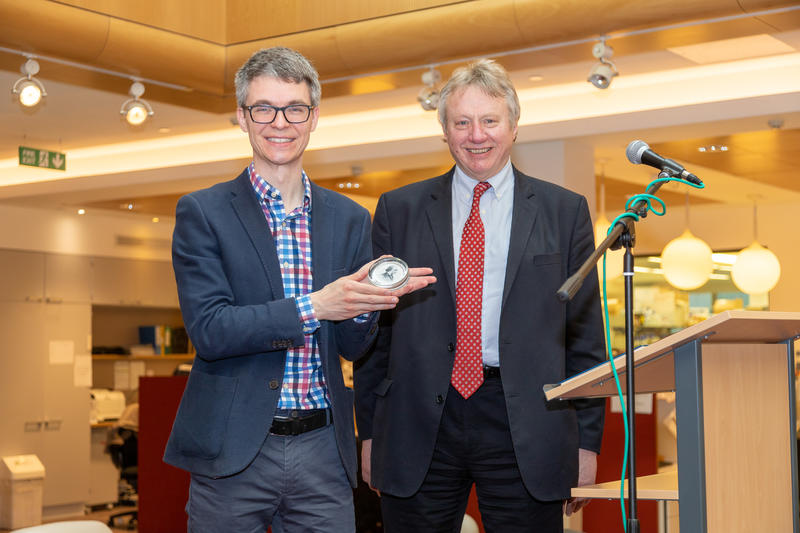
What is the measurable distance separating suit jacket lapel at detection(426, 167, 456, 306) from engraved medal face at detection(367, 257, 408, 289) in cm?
49

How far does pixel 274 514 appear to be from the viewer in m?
2.15

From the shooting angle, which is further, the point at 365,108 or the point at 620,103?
the point at 365,108

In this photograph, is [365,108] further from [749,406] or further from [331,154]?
[749,406]

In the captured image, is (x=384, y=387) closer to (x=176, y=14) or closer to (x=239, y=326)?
(x=239, y=326)

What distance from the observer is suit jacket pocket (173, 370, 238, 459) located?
2.06m

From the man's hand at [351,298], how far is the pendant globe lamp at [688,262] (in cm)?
675

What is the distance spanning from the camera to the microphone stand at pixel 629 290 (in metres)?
1.92

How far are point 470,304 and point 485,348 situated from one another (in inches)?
4.8

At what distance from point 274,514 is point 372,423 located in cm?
63

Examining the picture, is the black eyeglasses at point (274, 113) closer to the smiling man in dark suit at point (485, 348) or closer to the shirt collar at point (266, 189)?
the shirt collar at point (266, 189)

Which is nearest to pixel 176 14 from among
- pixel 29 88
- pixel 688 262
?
pixel 29 88

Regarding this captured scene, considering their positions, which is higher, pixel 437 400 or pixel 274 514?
pixel 437 400

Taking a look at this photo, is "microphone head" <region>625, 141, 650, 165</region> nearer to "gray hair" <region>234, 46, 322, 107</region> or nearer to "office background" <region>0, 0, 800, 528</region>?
"gray hair" <region>234, 46, 322, 107</region>

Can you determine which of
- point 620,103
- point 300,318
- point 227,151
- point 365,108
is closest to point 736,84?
point 620,103
